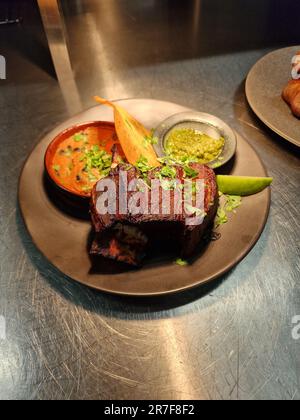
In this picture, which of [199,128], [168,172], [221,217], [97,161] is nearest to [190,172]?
[168,172]

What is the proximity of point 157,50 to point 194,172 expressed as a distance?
7.20 feet

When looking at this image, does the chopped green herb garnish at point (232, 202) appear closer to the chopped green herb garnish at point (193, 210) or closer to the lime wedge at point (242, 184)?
the lime wedge at point (242, 184)

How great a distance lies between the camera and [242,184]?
185 centimetres

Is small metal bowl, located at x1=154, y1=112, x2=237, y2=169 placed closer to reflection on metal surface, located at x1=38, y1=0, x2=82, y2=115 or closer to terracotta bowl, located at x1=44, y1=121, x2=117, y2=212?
terracotta bowl, located at x1=44, y1=121, x2=117, y2=212

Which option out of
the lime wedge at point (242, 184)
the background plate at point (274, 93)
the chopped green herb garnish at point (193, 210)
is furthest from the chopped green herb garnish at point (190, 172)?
the background plate at point (274, 93)

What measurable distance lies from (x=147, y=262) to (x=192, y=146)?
821 millimetres

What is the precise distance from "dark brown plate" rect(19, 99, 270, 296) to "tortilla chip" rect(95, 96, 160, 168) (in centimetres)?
45

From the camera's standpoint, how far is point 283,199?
2.15 metres

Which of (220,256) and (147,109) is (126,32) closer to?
(147,109)

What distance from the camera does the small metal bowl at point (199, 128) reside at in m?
2.07

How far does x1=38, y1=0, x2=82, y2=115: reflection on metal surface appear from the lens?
2.60 m

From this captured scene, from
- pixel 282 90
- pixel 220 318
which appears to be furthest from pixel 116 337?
pixel 282 90

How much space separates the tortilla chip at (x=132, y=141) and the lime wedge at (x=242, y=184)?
37 centimetres

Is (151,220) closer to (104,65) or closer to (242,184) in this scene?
(242,184)
